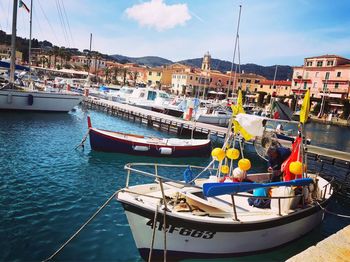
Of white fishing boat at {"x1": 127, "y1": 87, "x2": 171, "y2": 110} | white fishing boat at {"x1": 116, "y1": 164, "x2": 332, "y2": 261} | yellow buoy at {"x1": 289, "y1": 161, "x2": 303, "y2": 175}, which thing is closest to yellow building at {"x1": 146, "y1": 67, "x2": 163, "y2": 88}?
white fishing boat at {"x1": 127, "y1": 87, "x2": 171, "y2": 110}

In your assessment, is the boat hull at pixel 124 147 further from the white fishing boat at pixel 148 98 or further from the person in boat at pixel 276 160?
the white fishing boat at pixel 148 98

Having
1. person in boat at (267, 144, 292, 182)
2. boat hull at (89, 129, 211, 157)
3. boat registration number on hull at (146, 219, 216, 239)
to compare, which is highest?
person in boat at (267, 144, 292, 182)

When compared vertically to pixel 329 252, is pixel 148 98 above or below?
above

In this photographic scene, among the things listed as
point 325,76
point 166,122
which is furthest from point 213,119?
point 325,76

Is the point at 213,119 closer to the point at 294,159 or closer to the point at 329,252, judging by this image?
the point at 294,159

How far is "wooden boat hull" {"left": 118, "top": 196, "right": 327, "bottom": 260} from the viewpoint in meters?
7.79

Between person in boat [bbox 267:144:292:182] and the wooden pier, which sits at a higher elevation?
person in boat [bbox 267:144:292:182]

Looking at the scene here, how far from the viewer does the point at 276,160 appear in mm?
11219

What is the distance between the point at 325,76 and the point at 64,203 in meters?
88.7

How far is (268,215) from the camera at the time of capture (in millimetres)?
8883

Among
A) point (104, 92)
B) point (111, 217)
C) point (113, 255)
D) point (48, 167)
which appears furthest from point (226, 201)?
point (104, 92)

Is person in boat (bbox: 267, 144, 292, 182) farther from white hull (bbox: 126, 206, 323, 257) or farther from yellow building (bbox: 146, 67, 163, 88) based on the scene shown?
yellow building (bbox: 146, 67, 163, 88)

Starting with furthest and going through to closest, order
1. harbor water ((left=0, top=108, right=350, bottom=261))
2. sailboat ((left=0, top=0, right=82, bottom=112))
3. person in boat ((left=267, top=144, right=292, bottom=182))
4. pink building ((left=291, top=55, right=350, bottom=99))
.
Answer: pink building ((left=291, top=55, right=350, bottom=99))
sailboat ((left=0, top=0, right=82, bottom=112))
person in boat ((left=267, top=144, right=292, bottom=182))
harbor water ((left=0, top=108, right=350, bottom=261))

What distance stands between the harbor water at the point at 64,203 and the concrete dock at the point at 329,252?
109 inches
